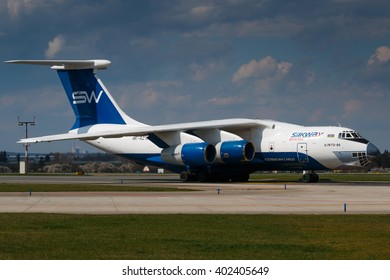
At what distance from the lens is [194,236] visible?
18797mm

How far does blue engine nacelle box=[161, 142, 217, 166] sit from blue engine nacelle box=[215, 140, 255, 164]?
605 millimetres

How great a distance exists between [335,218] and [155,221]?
5.43 meters

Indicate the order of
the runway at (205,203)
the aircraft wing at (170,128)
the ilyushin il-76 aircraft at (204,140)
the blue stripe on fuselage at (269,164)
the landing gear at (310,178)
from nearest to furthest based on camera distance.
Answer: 1. the runway at (205,203)
2. the ilyushin il-76 aircraft at (204,140)
3. the blue stripe on fuselage at (269,164)
4. the landing gear at (310,178)
5. the aircraft wing at (170,128)

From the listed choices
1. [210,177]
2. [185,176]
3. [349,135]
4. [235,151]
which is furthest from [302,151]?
[185,176]

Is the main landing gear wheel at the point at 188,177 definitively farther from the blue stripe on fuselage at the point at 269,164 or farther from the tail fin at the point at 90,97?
the tail fin at the point at 90,97

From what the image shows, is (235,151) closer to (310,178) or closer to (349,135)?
(310,178)

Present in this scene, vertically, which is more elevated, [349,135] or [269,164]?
[349,135]

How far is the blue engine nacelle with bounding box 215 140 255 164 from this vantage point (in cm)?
5100

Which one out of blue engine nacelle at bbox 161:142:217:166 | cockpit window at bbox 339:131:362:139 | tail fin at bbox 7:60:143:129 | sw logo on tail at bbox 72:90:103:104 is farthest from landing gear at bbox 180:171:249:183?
sw logo on tail at bbox 72:90:103:104

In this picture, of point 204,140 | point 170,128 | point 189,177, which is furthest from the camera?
point 204,140

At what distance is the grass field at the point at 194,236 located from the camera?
15.6 m

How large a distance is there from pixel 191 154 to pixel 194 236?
3333 centimetres

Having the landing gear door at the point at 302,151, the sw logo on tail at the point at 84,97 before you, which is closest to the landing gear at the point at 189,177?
the landing gear door at the point at 302,151

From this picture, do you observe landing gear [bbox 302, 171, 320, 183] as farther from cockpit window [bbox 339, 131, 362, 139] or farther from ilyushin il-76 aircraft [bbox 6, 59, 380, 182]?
cockpit window [bbox 339, 131, 362, 139]
